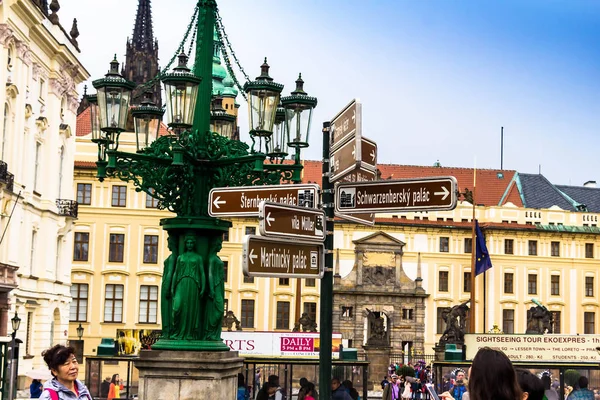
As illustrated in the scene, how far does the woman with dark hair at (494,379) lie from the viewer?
4.64m

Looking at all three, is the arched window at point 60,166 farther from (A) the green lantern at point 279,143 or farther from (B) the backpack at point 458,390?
(A) the green lantern at point 279,143

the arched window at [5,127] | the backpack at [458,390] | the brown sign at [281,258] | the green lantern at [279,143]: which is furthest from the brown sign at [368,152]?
the arched window at [5,127]

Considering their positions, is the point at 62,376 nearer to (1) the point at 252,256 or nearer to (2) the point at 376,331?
(1) the point at 252,256

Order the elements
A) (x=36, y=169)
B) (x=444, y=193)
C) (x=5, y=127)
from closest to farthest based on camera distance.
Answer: (x=444, y=193) → (x=5, y=127) → (x=36, y=169)

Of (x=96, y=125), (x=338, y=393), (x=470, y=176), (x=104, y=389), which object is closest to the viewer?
(x=96, y=125)

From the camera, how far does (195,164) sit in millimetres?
12570

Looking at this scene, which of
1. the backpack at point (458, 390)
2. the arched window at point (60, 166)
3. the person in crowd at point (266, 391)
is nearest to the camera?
the person in crowd at point (266, 391)

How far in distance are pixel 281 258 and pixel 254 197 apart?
912 millimetres

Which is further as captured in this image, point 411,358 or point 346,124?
point 411,358

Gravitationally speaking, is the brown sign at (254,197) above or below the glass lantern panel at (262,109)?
below

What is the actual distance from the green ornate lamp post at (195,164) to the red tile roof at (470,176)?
52.0 m

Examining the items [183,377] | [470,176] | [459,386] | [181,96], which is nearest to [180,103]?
[181,96]

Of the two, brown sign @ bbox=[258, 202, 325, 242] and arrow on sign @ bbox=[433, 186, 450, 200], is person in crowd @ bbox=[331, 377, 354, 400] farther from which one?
arrow on sign @ bbox=[433, 186, 450, 200]

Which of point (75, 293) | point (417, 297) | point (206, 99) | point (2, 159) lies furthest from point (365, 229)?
point (206, 99)
